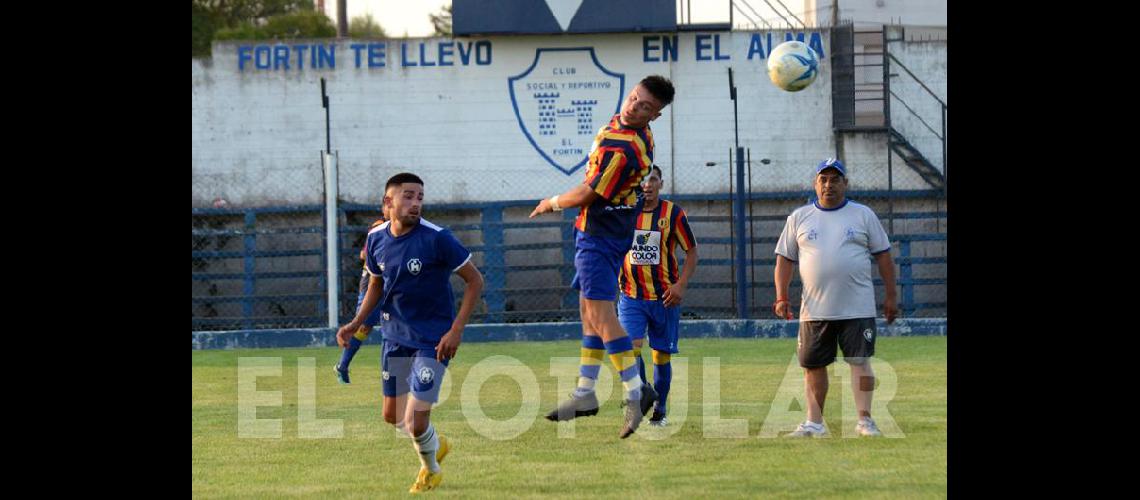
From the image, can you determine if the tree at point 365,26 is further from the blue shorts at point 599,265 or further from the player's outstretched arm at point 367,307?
the player's outstretched arm at point 367,307

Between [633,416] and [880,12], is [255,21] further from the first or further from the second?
[633,416]

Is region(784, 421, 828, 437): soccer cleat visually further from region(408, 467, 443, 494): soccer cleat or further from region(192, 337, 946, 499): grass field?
region(408, 467, 443, 494): soccer cleat

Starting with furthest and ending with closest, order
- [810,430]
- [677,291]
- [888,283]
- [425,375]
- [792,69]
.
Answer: [792,69], [677,291], [888,283], [810,430], [425,375]

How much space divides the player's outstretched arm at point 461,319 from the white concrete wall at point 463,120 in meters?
15.7

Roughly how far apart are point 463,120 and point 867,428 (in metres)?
15.5

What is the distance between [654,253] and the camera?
455 inches

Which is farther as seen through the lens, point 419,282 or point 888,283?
point 888,283

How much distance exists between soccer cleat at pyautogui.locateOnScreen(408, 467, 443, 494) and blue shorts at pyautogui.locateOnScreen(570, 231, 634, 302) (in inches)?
78.4

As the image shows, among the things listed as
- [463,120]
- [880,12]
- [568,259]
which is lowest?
[568,259]

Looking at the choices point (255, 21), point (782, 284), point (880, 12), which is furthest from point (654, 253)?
point (255, 21)

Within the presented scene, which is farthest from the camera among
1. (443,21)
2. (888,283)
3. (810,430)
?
(443,21)

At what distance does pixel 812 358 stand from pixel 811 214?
3.45ft
